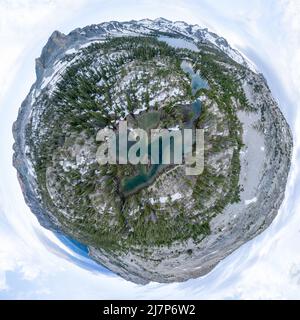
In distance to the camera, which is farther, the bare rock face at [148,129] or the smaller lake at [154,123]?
the smaller lake at [154,123]

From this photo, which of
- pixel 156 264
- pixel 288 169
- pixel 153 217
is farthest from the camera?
pixel 288 169

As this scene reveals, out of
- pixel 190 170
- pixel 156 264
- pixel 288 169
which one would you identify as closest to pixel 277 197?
pixel 288 169

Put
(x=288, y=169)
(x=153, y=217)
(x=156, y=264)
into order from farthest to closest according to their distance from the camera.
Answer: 1. (x=288, y=169)
2. (x=156, y=264)
3. (x=153, y=217)

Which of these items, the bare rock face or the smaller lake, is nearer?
the bare rock face

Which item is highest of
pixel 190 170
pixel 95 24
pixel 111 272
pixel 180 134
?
pixel 95 24

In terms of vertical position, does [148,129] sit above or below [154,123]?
below

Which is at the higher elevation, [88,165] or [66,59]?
[66,59]

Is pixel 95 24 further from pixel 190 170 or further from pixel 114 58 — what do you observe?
pixel 190 170

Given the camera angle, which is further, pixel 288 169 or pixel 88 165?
pixel 288 169
